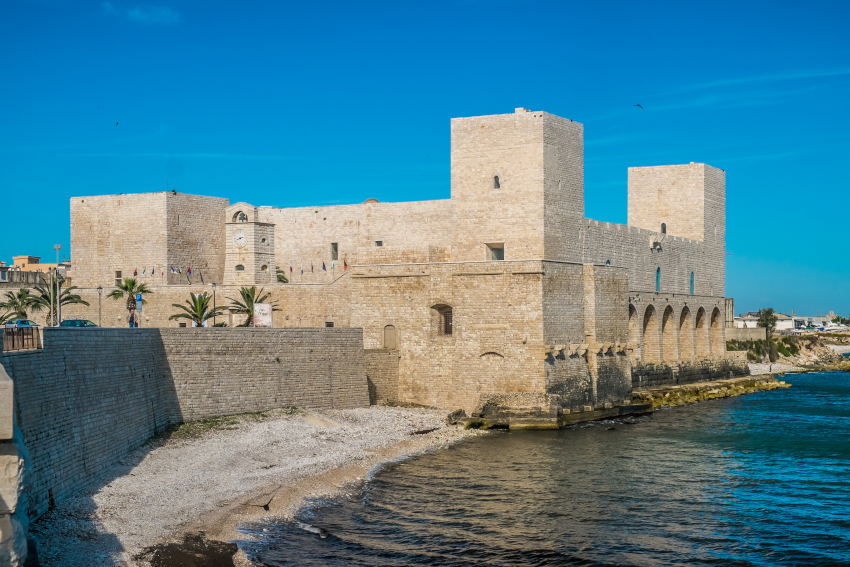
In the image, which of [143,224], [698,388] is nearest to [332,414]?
[143,224]

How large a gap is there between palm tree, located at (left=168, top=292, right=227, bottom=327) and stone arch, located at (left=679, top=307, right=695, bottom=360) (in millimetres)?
20827

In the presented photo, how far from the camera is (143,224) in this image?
37.7m

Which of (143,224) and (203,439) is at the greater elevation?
(143,224)

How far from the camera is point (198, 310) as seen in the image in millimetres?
31109

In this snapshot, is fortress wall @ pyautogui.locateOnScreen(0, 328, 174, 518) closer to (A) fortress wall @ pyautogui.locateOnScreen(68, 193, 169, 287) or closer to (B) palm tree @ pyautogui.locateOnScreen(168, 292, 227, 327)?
(B) palm tree @ pyautogui.locateOnScreen(168, 292, 227, 327)

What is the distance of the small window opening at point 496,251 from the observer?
97.1 feet

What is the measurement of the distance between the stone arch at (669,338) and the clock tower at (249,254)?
17.2 m

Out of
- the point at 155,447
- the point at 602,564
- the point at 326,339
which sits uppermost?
the point at 326,339

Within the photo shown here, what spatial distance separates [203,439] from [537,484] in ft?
24.3

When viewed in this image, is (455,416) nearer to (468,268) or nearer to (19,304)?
(468,268)

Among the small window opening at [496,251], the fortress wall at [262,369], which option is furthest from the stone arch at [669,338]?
the fortress wall at [262,369]

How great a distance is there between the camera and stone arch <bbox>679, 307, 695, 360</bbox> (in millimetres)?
41531

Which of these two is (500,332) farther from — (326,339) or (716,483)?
(716,483)

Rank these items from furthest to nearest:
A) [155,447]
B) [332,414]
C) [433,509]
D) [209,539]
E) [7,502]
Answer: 1. [332,414]
2. [155,447]
3. [433,509]
4. [209,539]
5. [7,502]
